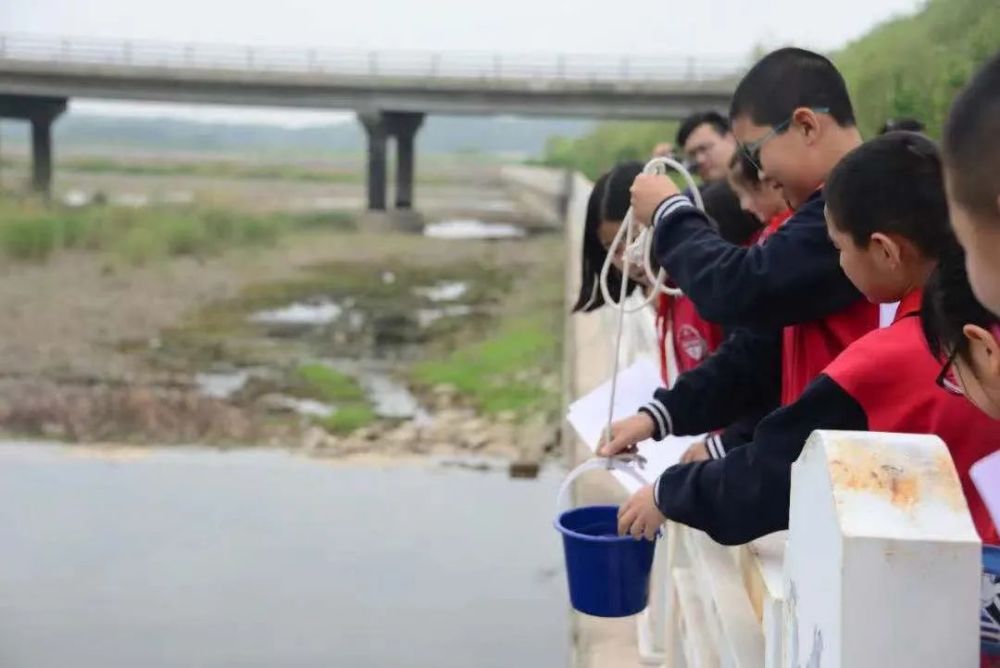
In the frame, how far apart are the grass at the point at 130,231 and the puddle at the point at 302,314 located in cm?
619

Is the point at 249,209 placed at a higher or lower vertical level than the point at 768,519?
lower

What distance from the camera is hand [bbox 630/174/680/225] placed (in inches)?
98.4

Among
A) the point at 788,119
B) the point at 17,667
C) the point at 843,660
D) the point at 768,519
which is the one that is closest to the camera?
Result: the point at 843,660

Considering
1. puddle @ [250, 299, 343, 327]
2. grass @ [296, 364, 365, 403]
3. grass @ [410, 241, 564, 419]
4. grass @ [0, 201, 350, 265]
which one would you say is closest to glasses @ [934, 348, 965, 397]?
grass @ [410, 241, 564, 419]

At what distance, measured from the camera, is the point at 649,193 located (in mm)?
2514

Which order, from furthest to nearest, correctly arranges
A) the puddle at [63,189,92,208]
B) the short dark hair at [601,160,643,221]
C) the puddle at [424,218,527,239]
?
the puddle at [424,218,527,239], the puddle at [63,189,92,208], the short dark hair at [601,160,643,221]

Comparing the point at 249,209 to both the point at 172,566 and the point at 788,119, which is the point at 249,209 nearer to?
the point at 172,566

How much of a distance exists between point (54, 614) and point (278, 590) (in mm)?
1092

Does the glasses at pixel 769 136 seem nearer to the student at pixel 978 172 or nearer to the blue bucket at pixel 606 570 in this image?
the blue bucket at pixel 606 570

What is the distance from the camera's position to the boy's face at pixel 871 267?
184 centimetres

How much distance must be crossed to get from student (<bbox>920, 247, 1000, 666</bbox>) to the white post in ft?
0.89

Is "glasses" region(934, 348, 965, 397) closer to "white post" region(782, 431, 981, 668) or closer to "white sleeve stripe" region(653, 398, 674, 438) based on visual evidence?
"white post" region(782, 431, 981, 668)

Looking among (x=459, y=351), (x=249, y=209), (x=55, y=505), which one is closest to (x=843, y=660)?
(x=55, y=505)

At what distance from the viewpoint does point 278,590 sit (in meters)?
6.25
